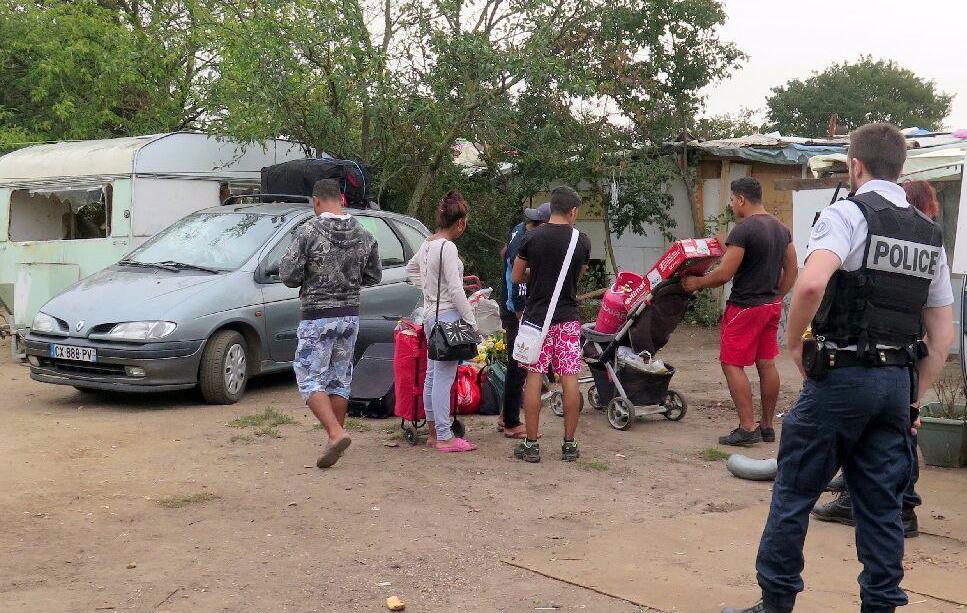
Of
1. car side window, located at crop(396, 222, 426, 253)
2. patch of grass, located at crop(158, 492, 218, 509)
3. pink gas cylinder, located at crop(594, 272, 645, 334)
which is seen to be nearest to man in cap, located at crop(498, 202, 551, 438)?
pink gas cylinder, located at crop(594, 272, 645, 334)

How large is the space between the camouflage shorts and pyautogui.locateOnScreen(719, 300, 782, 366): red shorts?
8.84 feet

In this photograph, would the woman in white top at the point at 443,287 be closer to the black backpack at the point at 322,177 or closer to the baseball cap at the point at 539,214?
the baseball cap at the point at 539,214

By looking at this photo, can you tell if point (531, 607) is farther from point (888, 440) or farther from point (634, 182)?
point (634, 182)

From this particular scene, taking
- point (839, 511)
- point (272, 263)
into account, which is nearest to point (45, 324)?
point (272, 263)

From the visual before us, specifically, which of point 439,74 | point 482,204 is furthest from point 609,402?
point 482,204

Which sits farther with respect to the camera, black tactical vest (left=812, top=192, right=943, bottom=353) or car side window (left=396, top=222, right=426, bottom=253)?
car side window (left=396, top=222, right=426, bottom=253)

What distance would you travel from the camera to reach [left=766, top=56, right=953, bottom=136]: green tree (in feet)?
127

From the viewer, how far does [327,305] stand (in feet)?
21.9

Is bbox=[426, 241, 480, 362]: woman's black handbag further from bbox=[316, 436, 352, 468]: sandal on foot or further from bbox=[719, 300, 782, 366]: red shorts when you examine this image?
bbox=[719, 300, 782, 366]: red shorts

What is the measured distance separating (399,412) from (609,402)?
1.85 meters

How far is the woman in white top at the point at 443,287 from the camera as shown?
6871mm

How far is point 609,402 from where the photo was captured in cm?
834

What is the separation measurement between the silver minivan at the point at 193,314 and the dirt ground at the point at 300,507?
0.34 meters

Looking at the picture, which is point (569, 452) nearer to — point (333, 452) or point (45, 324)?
point (333, 452)
